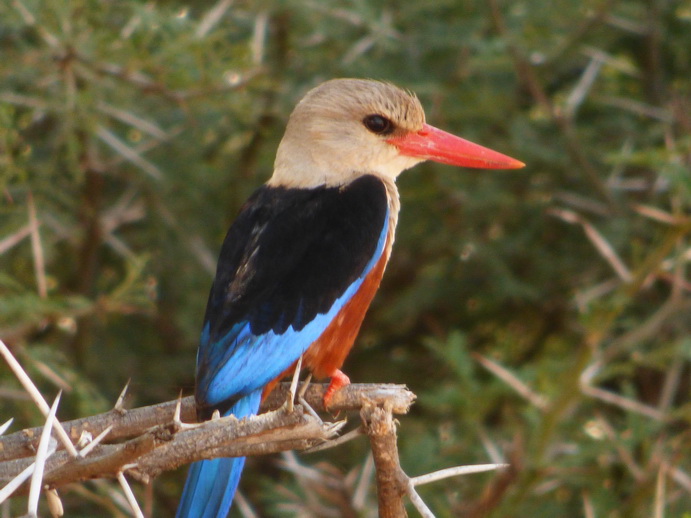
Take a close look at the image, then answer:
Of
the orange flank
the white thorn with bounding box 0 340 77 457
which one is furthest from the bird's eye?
the white thorn with bounding box 0 340 77 457

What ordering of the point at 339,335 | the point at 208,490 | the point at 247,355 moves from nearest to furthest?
the point at 208,490
the point at 247,355
the point at 339,335

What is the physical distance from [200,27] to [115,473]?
2331 mm

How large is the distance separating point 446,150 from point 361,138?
0.91 ft

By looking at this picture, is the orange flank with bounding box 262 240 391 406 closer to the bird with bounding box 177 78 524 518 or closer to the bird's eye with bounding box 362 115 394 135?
the bird with bounding box 177 78 524 518

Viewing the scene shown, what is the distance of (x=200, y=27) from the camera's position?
145 inches

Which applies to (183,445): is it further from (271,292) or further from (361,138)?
(361,138)

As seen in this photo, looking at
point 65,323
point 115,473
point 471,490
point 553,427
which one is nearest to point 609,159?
point 553,427

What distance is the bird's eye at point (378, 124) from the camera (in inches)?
137

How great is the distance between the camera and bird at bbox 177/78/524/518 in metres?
2.61

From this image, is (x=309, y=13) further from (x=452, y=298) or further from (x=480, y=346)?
(x=480, y=346)

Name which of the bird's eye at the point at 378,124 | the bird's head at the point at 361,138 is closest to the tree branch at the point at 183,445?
the bird's head at the point at 361,138

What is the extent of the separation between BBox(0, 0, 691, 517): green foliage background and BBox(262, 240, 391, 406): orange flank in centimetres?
49

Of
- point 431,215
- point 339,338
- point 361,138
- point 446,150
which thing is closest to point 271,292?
point 339,338

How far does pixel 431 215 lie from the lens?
4.60 metres
